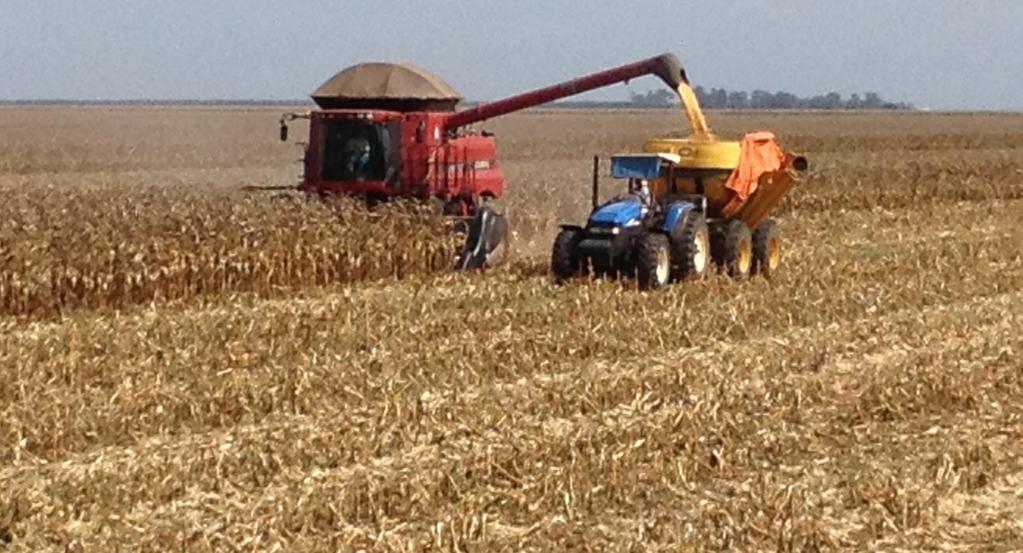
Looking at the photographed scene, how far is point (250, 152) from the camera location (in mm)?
37625

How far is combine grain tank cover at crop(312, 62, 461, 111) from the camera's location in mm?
14906

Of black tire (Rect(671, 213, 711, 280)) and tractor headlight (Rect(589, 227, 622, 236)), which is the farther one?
black tire (Rect(671, 213, 711, 280))

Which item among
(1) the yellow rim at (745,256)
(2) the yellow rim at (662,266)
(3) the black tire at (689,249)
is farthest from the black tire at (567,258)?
(1) the yellow rim at (745,256)

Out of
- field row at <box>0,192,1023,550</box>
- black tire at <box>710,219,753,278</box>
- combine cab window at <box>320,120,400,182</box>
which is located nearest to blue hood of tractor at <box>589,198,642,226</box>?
field row at <box>0,192,1023,550</box>

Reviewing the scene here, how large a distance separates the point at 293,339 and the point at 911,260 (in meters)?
7.19

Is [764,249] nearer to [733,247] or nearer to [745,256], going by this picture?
[745,256]

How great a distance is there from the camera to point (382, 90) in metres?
14.9

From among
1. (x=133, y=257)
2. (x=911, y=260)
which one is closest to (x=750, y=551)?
(x=133, y=257)

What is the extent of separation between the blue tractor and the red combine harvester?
158 cm

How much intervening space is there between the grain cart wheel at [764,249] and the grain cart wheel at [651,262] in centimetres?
181

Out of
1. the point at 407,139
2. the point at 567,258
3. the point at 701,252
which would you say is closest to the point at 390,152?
the point at 407,139

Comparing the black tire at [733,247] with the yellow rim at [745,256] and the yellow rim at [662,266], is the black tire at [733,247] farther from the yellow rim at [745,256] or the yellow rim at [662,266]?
the yellow rim at [662,266]

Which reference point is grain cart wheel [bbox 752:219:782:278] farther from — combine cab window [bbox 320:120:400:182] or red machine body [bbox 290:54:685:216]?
combine cab window [bbox 320:120:400:182]

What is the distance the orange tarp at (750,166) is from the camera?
13829 millimetres
